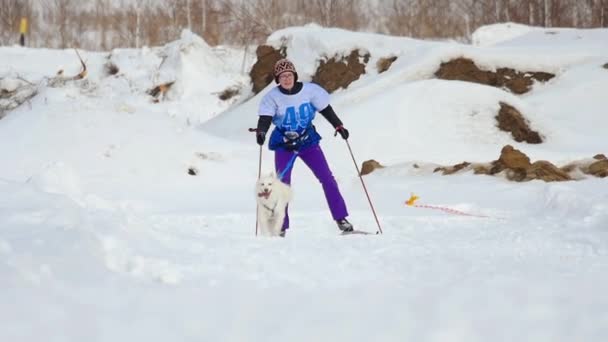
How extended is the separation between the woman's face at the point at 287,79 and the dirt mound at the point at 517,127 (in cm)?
1058

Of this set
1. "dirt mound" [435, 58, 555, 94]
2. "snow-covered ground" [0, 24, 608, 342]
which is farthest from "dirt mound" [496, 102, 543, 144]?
"dirt mound" [435, 58, 555, 94]

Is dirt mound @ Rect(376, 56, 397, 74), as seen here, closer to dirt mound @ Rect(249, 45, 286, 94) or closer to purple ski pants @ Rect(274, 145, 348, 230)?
dirt mound @ Rect(249, 45, 286, 94)

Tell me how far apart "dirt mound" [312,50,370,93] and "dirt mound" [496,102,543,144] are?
498 centimetres

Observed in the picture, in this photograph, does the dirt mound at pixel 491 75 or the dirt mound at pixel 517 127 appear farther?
the dirt mound at pixel 491 75

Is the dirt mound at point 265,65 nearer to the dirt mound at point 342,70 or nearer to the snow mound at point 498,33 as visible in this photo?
the dirt mound at point 342,70

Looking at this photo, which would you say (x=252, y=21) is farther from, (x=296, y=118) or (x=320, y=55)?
(x=296, y=118)

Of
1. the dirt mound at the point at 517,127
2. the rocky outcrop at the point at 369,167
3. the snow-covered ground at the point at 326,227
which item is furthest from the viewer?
the dirt mound at the point at 517,127

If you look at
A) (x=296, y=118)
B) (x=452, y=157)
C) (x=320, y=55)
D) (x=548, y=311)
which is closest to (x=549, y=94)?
(x=452, y=157)

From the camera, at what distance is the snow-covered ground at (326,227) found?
8.75ft

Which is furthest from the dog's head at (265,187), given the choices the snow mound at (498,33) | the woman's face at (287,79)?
the snow mound at (498,33)

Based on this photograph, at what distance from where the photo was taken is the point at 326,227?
7.39m

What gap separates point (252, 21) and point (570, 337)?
2860 centimetres

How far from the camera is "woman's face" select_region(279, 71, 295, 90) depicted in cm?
628

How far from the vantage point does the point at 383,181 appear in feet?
38.6
